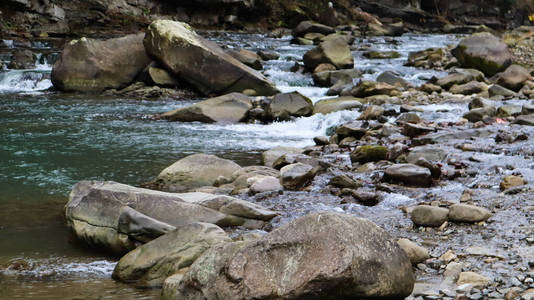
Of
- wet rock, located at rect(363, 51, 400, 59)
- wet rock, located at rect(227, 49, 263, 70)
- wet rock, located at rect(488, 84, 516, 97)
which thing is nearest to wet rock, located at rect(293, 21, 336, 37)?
wet rock, located at rect(363, 51, 400, 59)

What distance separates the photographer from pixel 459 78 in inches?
632

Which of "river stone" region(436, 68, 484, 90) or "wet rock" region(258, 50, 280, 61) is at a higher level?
"river stone" region(436, 68, 484, 90)

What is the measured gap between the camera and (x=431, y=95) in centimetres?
1489

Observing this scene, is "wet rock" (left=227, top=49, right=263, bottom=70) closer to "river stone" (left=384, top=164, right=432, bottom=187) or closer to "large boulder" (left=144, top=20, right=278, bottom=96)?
"large boulder" (left=144, top=20, right=278, bottom=96)

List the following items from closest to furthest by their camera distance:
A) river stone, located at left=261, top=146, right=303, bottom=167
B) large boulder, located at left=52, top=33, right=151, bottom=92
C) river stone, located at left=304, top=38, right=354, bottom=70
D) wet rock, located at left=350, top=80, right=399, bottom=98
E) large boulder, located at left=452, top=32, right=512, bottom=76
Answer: river stone, located at left=261, top=146, right=303, bottom=167 → wet rock, located at left=350, top=80, right=399, bottom=98 → large boulder, located at left=52, top=33, right=151, bottom=92 → large boulder, located at left=452, top=32, right=512, bottom=76 → river stone, located at left=304, top=38, right=354, bottom=70

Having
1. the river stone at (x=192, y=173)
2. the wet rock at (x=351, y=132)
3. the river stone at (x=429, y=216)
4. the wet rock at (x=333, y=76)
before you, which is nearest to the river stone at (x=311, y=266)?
the river stone at (x=429, y=216)

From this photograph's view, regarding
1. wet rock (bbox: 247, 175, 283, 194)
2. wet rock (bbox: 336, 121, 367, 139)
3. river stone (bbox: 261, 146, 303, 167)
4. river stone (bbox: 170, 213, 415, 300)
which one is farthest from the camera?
wet rock (bbox: 336, 121, 367, 139)

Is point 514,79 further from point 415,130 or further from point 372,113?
point 415,130

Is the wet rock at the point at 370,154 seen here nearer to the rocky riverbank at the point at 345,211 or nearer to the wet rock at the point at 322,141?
the rocky riverbank at the point at 345,211

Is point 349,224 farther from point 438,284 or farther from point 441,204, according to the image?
point 441,204

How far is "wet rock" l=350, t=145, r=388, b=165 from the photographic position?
8.41 meters

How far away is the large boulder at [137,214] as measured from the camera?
5184 mm

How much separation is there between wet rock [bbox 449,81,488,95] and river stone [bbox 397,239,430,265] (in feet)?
37.5

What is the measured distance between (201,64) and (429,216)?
1210cm
